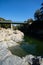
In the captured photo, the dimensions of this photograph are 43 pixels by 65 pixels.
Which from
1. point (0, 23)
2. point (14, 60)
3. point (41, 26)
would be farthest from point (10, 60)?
point (0, 23)

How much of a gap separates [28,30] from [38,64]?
80.8 metres

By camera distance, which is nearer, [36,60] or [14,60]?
[14,60]

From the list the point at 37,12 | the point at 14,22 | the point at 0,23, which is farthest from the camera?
the point at 37,12

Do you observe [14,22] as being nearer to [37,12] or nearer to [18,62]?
[37,12]

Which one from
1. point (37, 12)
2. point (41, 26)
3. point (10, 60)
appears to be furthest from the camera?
point (37, 12)

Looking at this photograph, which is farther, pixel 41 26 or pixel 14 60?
pixel 41 26

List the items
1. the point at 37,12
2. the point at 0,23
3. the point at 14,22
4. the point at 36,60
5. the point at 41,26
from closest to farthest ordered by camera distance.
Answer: the point at 36,60
the point at 41,26
the point at 0,23
the point at 14,22
the point at 37,12

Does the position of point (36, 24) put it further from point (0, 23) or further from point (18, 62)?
point (18, 62)

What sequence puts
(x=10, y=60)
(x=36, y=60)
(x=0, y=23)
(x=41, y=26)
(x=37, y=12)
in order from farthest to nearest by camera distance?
(x=37, y=12)
(x=0, y=23)
(x=41, y=26)
(x=36, y=60)
(x=10, y=60)

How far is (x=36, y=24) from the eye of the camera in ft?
266

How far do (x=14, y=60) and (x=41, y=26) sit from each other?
65.4 m

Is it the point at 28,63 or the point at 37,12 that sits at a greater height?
the point at 37,12

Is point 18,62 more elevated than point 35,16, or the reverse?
point 35,16

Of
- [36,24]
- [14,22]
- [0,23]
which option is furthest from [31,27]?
[0,23]
